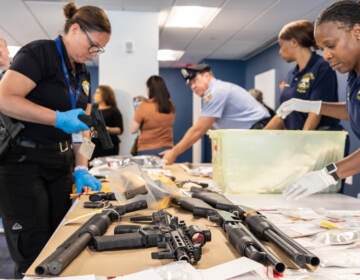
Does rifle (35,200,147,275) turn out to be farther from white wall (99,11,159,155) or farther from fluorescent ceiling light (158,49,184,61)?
fluorescent ceiling light (158,49,184,61)

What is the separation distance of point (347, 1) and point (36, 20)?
13.8ft

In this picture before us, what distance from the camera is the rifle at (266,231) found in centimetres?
69

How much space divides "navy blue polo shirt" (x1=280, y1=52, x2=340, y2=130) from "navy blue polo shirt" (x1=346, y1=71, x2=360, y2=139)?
1.72 ft

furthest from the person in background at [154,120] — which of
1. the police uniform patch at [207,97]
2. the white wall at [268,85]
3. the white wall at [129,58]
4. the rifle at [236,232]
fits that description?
the white wall at [268,85]

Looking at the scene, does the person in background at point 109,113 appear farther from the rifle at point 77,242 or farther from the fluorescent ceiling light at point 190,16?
the rifle at point 77,242

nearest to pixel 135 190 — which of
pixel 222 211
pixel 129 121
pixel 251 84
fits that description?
pixel 222 211

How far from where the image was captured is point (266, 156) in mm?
1508

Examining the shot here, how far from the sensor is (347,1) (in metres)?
1.21

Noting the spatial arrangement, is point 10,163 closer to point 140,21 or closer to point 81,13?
point 81,13

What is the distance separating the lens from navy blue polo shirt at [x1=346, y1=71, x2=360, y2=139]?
129 centimetres

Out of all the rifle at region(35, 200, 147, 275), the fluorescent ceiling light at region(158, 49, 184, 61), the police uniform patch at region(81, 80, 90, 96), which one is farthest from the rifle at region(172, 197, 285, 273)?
the fluorescent ceiling light at region(158, 49, 184, 61)

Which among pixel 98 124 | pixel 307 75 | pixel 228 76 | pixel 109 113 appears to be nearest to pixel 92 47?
pixel 98 124

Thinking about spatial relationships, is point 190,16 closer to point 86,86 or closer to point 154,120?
point 154,120

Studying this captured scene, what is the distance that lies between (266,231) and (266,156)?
0.68 meters
